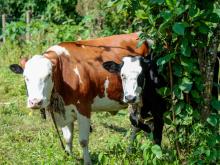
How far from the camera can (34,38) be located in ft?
41.3

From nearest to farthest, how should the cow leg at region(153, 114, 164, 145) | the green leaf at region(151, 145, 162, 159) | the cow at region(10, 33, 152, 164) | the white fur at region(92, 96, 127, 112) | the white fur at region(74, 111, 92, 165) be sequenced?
the green leaf at region(151, 145, 162, 159), the cow at region(10, 33, 152, 164), the cow leg at region(153, 114, 164, 145), the white fur at region(74, 111, 92, 165), the white fur at region(92, 96, 127, 112)

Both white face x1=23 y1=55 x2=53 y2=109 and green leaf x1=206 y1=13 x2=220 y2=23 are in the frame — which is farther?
white face x1=23 y1=55 x2=53 y2=109

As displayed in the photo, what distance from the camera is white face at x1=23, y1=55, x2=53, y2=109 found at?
5.22 metres

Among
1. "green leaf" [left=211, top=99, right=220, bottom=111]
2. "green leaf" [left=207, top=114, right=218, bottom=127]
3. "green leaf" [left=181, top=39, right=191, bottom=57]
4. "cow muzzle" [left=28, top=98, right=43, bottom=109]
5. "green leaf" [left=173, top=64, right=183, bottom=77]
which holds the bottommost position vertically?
"cow muzzle" [left=28, top=98, right=43, bottom=109]

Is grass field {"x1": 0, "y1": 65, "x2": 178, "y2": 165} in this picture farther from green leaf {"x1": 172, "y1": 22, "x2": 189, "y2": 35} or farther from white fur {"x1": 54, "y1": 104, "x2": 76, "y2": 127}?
green leaf {"x1": 172, "y1": 22, "x2": 189, "y2": 35}

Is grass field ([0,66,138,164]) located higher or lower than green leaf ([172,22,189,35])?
lower

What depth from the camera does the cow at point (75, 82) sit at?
5.36m

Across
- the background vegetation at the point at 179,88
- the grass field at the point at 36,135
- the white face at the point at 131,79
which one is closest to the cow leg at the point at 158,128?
the background vegetation at the point at 179,88

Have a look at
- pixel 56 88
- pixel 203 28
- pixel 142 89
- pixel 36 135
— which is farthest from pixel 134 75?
pixel 36 135

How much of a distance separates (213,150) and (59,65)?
2051 mm

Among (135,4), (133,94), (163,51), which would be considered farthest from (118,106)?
(135,4)

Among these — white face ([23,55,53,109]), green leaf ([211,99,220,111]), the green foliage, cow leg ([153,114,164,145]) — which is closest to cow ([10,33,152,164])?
white face ([23,55,53,109])

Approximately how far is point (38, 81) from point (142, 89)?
1090mm

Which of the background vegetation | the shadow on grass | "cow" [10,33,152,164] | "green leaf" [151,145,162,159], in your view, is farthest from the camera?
the shadow on grass
